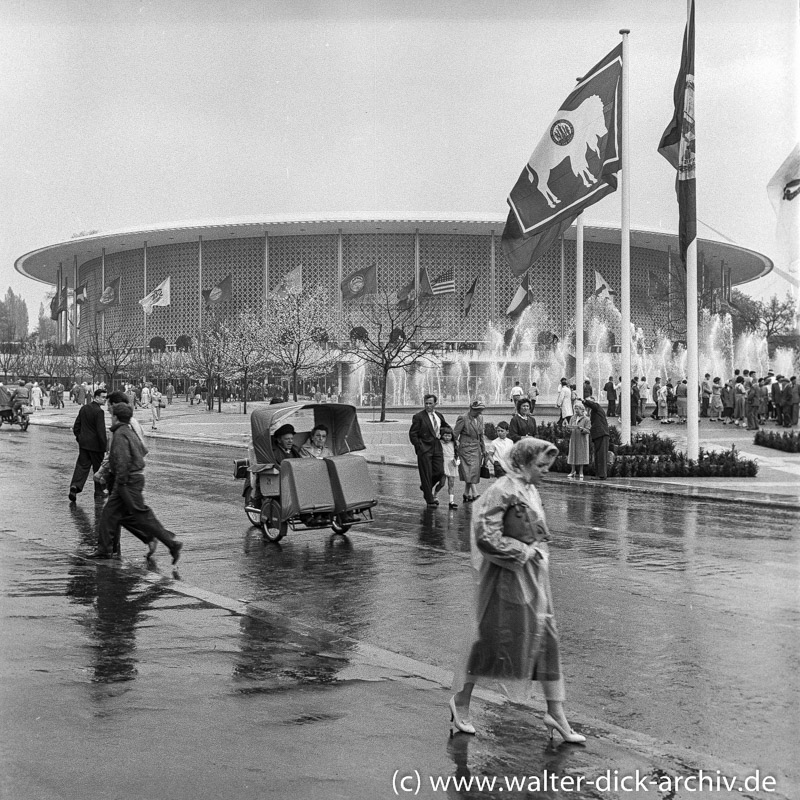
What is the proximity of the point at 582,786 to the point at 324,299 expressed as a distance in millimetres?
65217

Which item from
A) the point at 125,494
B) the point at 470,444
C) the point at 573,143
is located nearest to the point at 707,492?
the point at 470,444

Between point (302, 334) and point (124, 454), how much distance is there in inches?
1716

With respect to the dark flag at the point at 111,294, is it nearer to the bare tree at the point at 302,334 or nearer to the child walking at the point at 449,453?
the bare tree at the point at 302,334

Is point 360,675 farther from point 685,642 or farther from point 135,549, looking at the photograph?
point 135,549

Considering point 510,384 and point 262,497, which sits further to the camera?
point 510,384

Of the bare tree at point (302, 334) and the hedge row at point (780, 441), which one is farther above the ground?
the bare tree at point (302, 334)

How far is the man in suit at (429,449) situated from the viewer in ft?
47.8

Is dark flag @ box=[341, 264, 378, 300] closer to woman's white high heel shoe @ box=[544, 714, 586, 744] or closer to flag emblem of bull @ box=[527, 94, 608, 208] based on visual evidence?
Result: flag emblem of bull @ box=[527, 94, 608, 208]

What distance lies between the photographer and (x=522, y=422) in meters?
14.6

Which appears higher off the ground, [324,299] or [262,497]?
[324,299]

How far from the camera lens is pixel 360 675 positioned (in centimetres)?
616

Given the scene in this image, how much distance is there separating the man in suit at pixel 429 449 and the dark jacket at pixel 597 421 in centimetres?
436

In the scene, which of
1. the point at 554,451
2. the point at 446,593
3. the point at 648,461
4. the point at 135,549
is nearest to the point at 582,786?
the point at 554,451

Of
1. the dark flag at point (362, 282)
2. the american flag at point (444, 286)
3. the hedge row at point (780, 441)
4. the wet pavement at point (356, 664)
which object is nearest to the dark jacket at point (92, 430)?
the wet pavement at point (356, 664)
